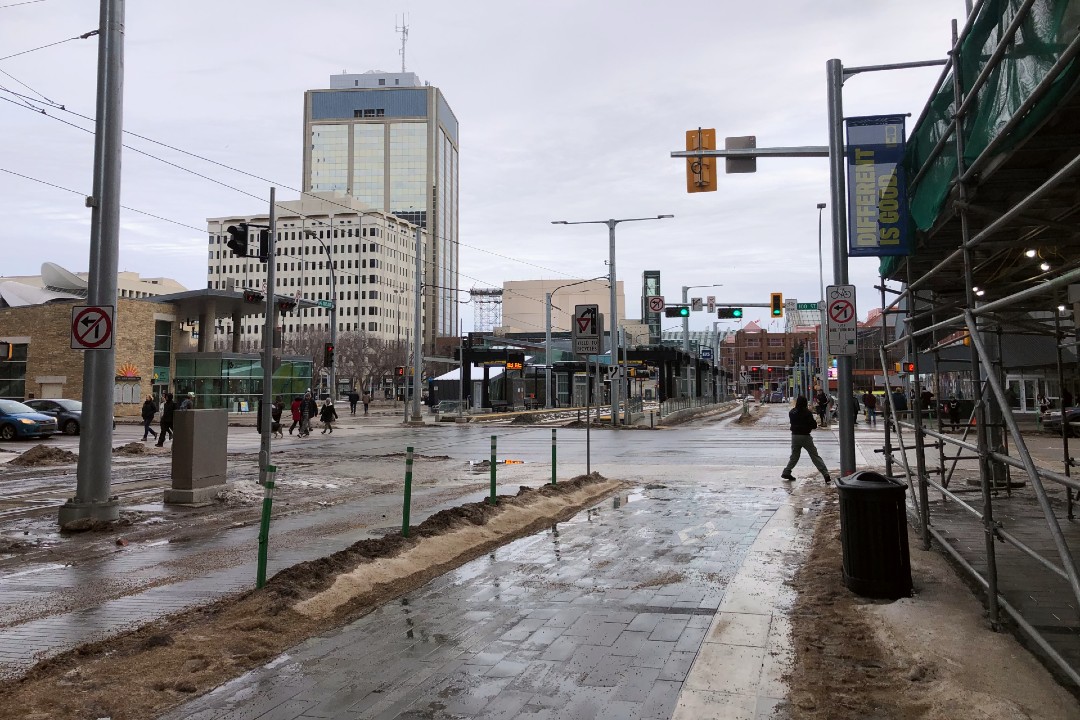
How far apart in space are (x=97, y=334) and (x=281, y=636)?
262 inches

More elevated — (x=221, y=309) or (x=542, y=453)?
(x=221, y=309)

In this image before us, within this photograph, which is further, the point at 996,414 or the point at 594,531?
the point at 996,414

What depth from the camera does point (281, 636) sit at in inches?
223

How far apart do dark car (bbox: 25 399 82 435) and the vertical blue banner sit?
3099 cm

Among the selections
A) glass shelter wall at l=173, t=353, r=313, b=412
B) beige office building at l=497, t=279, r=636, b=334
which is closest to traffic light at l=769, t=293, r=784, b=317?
glass shelter wall at l=173, t=353, r=313, b=412

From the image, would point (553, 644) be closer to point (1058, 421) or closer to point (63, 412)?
point (1058, 421)

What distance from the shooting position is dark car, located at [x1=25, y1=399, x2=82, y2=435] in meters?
31.7

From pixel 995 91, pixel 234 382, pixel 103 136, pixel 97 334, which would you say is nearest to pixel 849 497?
pixel 995 91

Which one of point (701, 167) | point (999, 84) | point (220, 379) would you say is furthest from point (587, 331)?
point (220, 379)

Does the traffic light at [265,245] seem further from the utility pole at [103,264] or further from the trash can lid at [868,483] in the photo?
the trash can lid at [868,483]

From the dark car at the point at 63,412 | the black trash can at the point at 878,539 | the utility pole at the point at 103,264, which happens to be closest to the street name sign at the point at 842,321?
the black trash can at the point at 878,539

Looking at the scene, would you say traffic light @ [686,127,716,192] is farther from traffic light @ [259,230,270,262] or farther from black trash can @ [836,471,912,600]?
traffic light @ [259,230,270,262]

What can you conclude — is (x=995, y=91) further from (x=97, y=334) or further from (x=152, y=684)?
(x=97, y=334)

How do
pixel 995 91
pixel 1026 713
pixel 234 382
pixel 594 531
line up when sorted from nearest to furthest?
pixel 1026 713
pixel 995 91
pixel 594 531
pixel 234 382
